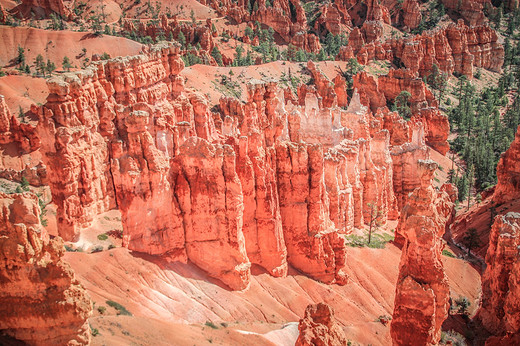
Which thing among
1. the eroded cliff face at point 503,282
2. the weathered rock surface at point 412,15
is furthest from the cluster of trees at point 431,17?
the eroded cliff face at point 503,282

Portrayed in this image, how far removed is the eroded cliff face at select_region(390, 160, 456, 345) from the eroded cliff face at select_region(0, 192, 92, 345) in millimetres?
13363

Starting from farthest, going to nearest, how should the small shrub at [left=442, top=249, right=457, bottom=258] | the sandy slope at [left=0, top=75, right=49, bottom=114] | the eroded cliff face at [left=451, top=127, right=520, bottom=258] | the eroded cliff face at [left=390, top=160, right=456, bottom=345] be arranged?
the sandy slope at [left=0, top=75, right=49, bottom=114] < the eroded cliff face at [left=451, top=127, right=520, bottom=258] < the small shrub at [left=442, top=249, right=457, bottom=258] < the eroded cliff face at [left=390, top=160, right=456, bottom=345]

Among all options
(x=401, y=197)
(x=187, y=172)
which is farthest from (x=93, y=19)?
(x=187, y=172)

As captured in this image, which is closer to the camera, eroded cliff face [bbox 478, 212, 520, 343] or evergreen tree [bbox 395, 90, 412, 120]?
eroded cliff face [bbox 478, 212, 520, 343]

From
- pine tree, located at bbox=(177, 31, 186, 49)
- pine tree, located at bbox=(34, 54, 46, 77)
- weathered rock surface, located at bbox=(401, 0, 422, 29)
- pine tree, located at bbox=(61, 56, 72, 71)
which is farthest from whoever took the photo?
weathered rock surface, located at bbox=(401, 0, 422, 29)

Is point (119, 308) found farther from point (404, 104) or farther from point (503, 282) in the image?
point (404, 104)

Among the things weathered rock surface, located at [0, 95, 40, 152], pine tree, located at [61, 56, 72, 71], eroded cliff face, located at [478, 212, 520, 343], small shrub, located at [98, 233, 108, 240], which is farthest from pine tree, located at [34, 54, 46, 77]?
eroded cliff face, located at [478, 212, 520, 343]

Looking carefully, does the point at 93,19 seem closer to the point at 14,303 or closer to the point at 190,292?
the point at 190,292

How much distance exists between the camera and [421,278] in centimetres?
2355

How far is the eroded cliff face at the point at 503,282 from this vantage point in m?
26.3

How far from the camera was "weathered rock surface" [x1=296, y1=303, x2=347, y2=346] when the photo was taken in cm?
1995

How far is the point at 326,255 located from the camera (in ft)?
124

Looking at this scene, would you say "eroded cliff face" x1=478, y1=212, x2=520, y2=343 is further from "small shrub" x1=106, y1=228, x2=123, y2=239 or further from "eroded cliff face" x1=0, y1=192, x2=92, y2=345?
"small shrub" x1=106, y1=228, x2=123, y2=239

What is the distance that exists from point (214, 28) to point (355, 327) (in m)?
109
